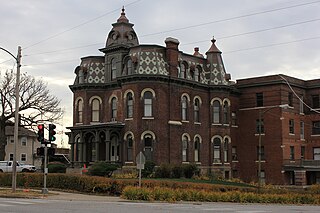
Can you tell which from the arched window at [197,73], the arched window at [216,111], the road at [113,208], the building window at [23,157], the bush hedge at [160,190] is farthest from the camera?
the building window at [23,157]

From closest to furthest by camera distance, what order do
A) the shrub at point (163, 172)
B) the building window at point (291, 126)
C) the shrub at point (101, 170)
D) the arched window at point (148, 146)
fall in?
the shrub at point (101, 170), the shrub at point (163, 172), the arched window at point (148, 146), the building window at point (291, 126)

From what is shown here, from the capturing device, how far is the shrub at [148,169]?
44.1 m

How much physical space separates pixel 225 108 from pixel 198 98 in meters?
3.68

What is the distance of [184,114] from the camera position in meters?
50.3

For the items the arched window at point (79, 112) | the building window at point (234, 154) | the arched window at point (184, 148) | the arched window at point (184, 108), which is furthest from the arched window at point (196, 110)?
the arched window at point (79, 112)

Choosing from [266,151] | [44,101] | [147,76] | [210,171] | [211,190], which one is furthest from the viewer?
[44,101]

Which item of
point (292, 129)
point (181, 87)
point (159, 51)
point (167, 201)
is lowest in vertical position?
point (167, 201)

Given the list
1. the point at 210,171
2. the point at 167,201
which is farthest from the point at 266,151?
the point at 167,201

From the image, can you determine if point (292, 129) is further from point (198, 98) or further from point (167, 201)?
point (167, 201)

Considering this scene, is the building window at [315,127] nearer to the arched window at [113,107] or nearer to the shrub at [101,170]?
the arched window at [113,107]

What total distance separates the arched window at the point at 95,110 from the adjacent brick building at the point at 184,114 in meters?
0.10

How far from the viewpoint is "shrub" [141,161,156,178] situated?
44.1m

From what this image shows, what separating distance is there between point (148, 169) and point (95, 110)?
36.4ft

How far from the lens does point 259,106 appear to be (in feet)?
187
